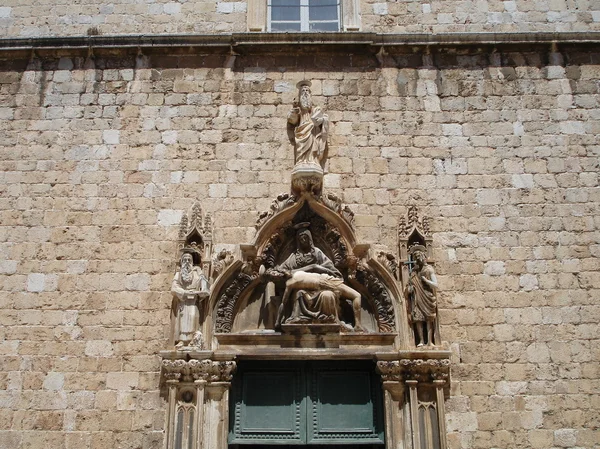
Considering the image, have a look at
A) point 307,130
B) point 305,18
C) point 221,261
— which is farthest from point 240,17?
point 221,261

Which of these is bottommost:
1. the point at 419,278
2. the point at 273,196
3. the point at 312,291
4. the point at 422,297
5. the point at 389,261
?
the point at 422,297

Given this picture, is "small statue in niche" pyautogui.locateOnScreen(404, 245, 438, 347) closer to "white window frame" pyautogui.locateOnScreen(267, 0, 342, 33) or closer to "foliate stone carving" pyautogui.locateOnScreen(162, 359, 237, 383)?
"foliate stone carving" pyautogui.locateOnScreen(162, 359, 237, 383)

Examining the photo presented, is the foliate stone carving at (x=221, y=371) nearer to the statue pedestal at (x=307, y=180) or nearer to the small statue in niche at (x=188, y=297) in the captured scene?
the small statue in niche at (x=188, y=297)

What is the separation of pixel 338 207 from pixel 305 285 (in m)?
1.03

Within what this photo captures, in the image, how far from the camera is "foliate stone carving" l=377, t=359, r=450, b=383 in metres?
7.22

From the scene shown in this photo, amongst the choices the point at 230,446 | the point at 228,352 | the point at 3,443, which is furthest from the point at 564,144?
the point at 3,443

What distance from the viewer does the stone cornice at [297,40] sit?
8.85 m

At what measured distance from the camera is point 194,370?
7219mm

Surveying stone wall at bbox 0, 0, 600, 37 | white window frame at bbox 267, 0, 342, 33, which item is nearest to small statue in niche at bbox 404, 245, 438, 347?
stone wall at bbox 0, 0, 600, 37

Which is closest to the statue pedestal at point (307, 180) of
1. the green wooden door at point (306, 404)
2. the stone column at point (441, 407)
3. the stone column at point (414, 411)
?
the green wooden door at point (306, 404)

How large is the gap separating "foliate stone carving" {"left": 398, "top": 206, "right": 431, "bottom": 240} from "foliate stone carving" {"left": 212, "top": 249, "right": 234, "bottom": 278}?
1938mm

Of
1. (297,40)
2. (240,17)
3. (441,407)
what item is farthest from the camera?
(240,17)

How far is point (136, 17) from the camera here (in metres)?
9.30

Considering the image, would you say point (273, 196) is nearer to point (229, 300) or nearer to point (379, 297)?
point (229, 300)
